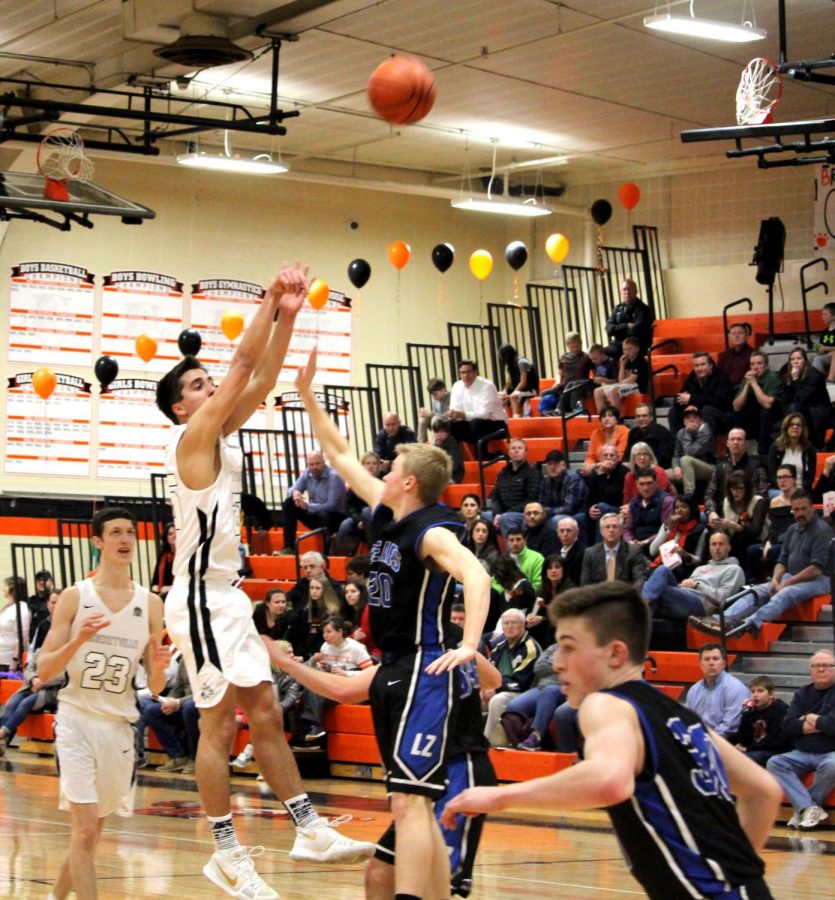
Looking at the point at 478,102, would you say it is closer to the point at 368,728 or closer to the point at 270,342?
the point at 368,728

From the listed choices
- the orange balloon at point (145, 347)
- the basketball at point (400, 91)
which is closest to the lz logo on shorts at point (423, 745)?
the basketball at point (400, 91)

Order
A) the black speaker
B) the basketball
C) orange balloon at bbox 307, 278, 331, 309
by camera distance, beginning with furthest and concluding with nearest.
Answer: orange balloon at bbox 307, 278, 331, 309, the black speaker, the basketball

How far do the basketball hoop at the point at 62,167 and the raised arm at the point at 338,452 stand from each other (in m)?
8.40

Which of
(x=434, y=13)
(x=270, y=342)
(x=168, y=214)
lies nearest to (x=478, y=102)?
(x=434, y=13)

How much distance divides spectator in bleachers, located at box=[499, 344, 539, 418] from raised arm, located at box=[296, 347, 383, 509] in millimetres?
12173

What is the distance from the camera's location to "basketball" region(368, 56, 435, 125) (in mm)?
9297

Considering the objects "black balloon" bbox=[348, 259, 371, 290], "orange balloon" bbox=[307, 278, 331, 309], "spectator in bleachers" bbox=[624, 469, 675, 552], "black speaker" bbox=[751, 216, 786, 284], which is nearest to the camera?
"spectator in bleachers" bbox=[624, 469, 675, 552]

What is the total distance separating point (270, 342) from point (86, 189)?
9092 millimetres

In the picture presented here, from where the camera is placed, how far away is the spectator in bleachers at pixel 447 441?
15.9 metres

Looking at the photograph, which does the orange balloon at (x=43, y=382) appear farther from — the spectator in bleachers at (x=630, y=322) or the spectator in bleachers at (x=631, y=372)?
the spectator in bleachers at (x=630, y=322)

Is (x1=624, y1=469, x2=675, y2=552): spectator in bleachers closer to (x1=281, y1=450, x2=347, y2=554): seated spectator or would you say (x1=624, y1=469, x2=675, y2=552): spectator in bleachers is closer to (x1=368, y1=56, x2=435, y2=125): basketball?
(x1=281, y1=450, x2=347, y2=554): seated spectator

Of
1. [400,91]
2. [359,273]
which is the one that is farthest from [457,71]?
[400,91]

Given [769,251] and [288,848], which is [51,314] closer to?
[769,251]

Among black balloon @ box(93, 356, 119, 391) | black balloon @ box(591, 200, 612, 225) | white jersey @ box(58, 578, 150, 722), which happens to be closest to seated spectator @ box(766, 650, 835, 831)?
white jersey @ box(58, 578, 150, 722)
